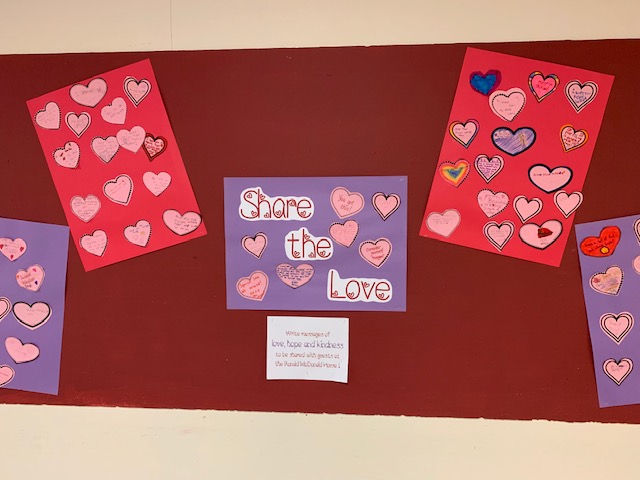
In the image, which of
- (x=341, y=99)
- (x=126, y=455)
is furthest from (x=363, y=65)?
(x=126, y=455)

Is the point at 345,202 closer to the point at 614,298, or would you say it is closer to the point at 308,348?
the point at 308,348

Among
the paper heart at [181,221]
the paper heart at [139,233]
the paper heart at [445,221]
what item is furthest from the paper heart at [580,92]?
the paper heart at [139,233]

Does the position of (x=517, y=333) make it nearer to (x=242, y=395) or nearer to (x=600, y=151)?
(x=600, y=151)

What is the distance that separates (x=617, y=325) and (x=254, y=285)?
33.4 inches

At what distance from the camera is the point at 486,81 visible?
3.80 ft

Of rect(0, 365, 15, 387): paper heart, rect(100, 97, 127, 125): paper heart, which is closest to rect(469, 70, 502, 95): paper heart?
rect(100, 97, 127, 125): paper heart

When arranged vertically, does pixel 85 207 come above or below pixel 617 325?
above

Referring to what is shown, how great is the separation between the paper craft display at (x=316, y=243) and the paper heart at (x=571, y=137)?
0.37 metres

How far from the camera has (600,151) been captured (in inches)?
45.2

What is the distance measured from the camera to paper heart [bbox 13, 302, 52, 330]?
126cm

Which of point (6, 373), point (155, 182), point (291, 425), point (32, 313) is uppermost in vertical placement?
point (155, 182)

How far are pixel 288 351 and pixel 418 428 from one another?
36 centimetres

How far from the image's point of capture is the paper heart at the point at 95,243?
125 centimetres

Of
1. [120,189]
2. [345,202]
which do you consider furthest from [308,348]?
[120,189]
